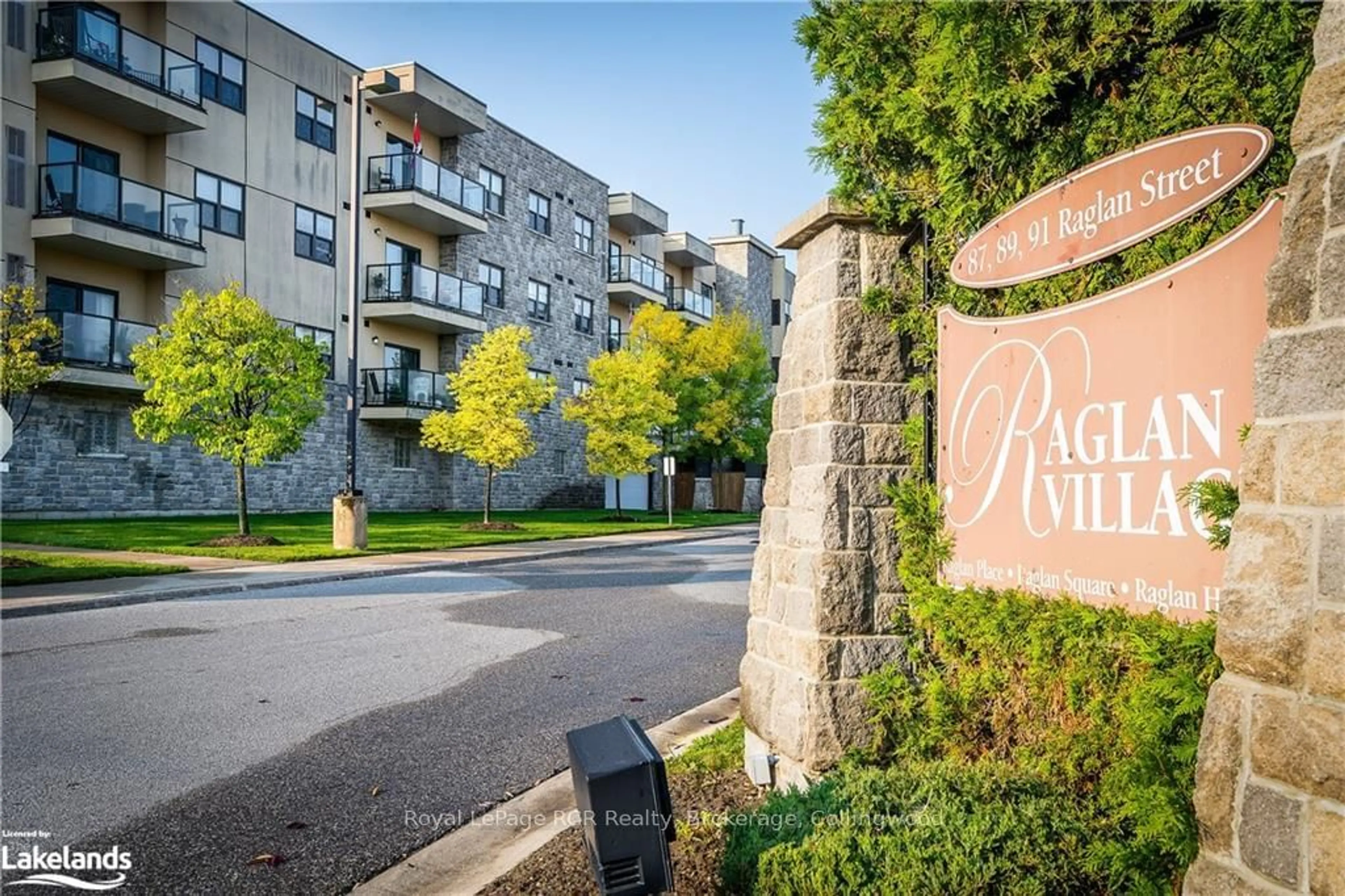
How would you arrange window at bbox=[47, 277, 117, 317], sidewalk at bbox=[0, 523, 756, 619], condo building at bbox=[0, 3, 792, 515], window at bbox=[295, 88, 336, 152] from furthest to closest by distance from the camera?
window at bbox=[295, 88, 336, 152], window at bbox=[47, 277, 117, 317], condo building at bbox=[0, 3, 792, 515], sidewalk at bbox=[0, 523, 756, 619]

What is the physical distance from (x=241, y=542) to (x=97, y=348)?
6.81 meters

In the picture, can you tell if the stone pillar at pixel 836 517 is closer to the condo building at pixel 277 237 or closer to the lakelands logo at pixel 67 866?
the lakelands logo at pixel 67 866

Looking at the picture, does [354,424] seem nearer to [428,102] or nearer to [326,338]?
[326,338]

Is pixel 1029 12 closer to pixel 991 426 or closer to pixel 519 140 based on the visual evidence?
pixel 991 426

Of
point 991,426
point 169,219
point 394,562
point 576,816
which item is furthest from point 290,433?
point 991,426

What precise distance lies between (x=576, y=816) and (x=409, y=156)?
28708 mm

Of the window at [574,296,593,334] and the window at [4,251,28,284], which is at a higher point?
the window at [574,296,593,334]

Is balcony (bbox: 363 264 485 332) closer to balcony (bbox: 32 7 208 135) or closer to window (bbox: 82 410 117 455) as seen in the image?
balcony (bbox: 32 7 208 135)

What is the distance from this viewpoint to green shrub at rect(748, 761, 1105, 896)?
2.70 meters

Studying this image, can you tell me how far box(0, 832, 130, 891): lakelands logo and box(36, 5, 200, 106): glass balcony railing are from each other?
2194 centimetres

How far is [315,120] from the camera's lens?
28.5m

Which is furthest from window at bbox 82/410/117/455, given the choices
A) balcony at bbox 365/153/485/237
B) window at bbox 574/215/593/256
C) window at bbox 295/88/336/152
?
window at bbox 574/215/593/256

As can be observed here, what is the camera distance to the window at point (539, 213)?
37.6 m

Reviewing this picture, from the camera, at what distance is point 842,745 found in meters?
4.04
